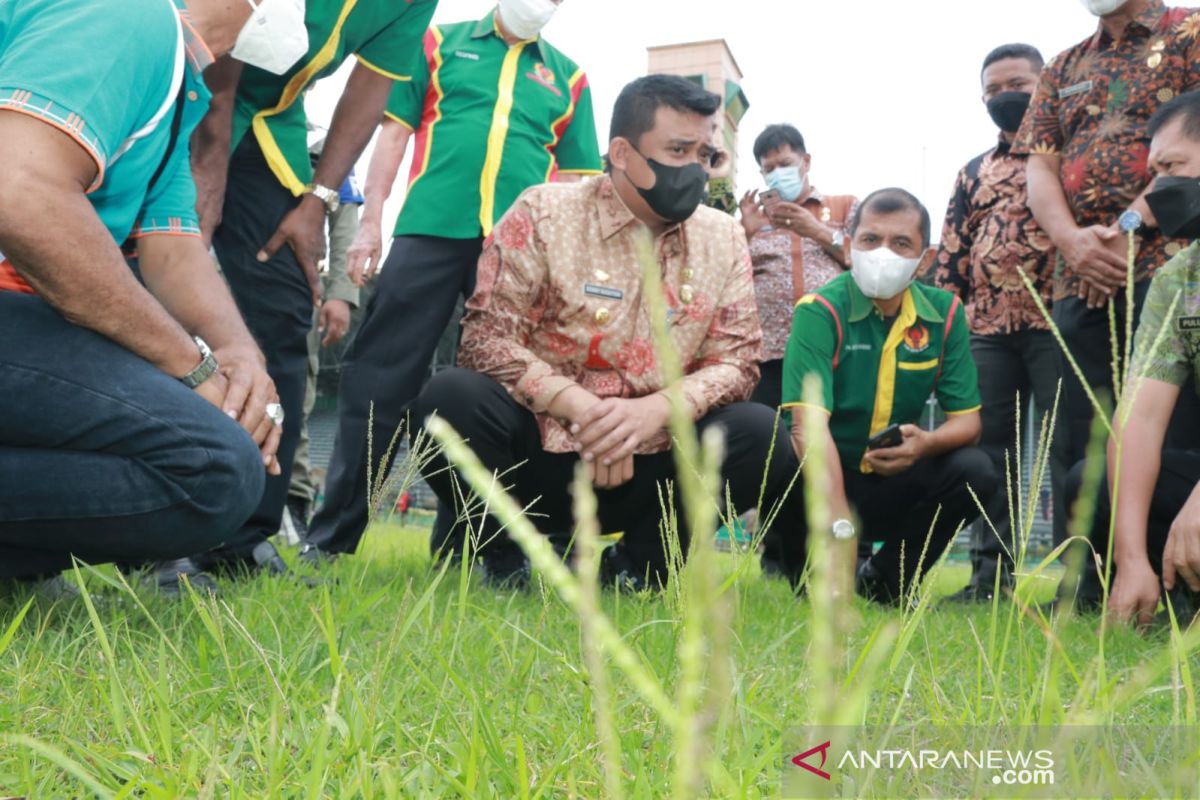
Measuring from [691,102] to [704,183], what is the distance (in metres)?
0.27

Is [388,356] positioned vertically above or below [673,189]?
below

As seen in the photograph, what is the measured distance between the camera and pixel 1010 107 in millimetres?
4273

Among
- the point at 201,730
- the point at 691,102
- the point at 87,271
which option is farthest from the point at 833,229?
the point at 201,730

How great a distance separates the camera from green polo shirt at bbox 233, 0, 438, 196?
271cm

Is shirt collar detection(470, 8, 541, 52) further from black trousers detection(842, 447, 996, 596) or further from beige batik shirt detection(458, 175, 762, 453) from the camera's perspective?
black trousers detection(842, 447, 996, 596)

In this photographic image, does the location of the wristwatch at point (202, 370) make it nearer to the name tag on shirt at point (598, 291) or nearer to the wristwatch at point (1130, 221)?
the name tag on shirt at point (598, 291)

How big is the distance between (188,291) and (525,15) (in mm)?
1936

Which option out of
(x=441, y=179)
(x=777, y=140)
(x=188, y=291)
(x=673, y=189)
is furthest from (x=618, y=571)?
(x=777, y=140)

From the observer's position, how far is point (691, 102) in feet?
10.6

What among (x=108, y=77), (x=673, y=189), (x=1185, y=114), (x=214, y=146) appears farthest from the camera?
(x=673, y=189)

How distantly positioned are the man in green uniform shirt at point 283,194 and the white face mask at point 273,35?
0.44 metres

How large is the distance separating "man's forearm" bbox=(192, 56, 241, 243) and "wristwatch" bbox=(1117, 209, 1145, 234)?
2514mm

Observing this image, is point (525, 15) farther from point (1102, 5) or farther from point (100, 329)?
point (100, 329)

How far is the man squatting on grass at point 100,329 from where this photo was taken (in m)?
1.60
